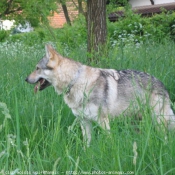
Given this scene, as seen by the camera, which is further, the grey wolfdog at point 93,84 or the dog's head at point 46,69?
the dog's head at point 46,69

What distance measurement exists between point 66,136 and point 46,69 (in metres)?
1.56

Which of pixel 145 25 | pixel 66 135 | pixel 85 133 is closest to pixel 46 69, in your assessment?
pixel 66 135

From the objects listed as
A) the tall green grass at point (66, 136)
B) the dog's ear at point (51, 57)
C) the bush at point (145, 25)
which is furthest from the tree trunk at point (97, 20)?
the bush at point (145, 25)

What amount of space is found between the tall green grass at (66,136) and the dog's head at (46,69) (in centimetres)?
19

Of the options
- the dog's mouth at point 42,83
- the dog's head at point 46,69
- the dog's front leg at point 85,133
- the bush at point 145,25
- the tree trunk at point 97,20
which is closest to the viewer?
the dog's front leg at point 85,133

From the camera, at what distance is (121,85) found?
5500 millimetres

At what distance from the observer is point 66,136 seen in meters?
4.09

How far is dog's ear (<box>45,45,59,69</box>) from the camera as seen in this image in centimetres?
532

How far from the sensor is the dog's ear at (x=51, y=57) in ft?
17.4

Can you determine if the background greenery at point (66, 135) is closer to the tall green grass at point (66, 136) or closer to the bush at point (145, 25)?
the tall green grass at point (66, 136)

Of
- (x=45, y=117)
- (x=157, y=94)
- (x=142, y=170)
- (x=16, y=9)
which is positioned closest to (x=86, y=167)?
(x=142, y=170)

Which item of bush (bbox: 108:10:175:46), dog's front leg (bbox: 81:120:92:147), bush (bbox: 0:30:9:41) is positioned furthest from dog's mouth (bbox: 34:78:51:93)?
bush (bbox: 0:30:9:41)

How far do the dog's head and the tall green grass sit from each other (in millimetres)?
187

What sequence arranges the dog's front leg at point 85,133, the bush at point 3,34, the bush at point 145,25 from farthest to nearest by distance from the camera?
1. the bush at point 3,34
2. the bush at point 145,25
3. the dog's front leg at point 85,133
